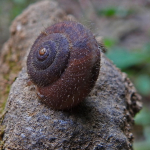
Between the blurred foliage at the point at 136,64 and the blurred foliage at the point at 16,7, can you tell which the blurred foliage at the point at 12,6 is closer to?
the blurred foliage at the point at 16,7

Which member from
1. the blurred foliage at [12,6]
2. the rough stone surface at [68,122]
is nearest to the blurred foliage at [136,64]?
the rough stone surface at [68,122]

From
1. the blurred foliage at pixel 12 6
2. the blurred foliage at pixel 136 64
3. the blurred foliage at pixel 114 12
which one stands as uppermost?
the blurred foliage at pixel 114 12

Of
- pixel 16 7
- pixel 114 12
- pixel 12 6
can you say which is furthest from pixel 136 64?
pixel 12 6

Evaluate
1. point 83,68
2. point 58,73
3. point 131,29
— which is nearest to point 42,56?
point 58,73

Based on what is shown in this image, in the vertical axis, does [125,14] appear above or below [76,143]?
above

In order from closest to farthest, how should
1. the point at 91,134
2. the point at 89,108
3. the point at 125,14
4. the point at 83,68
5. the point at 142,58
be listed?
the point at 83,68
the point at 91,134
the point at 89,108
the point at 142,58
the point at 125,14

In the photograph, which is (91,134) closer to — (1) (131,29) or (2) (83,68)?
(2) (83,68)

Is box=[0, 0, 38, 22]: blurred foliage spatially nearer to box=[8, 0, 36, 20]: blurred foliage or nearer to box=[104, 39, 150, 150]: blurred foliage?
box=[8, 0, 36, 20]: blurred foliage

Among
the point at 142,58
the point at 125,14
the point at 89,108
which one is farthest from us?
the point at 125,14
